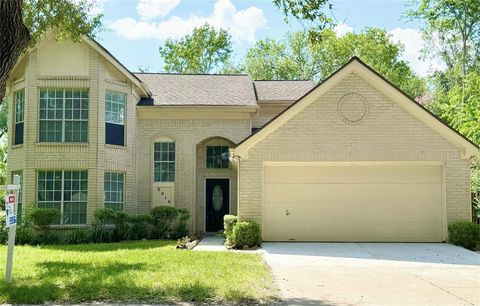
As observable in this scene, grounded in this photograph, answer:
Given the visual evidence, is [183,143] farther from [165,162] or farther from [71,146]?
[71,146]

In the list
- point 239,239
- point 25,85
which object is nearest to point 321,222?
point 239,239

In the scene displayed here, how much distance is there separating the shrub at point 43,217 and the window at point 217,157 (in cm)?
705

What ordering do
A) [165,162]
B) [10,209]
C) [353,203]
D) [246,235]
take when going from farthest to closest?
[165,162] → [353,203] → [246,235] → [10,209]

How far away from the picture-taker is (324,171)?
1677 cm

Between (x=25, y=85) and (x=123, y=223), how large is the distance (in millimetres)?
6546

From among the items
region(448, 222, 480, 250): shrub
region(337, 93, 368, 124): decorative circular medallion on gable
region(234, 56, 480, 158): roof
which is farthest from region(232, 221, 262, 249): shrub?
region(448, 222, 480, 250): shrub

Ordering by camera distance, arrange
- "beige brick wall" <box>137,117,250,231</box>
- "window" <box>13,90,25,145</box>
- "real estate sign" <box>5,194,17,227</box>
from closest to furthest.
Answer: "real estate sign" <box>5,194,17,227</box>, "window" <box>13,90,25,145</box>, "beige brick wall" <box>137,117,250,231</box>

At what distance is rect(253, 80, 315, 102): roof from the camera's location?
24.1 meters

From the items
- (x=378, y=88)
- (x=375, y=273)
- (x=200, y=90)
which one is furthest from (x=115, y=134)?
(x=375, y=273)

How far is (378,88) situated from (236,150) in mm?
4977

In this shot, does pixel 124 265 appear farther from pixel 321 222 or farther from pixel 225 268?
pixel 321 222

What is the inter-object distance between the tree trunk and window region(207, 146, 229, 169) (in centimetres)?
1483

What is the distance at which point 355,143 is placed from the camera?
16.5 m

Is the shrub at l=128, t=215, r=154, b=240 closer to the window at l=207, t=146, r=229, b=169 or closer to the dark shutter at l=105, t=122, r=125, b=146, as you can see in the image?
the dark shutter at l=105, t=122, r=125, b=146
